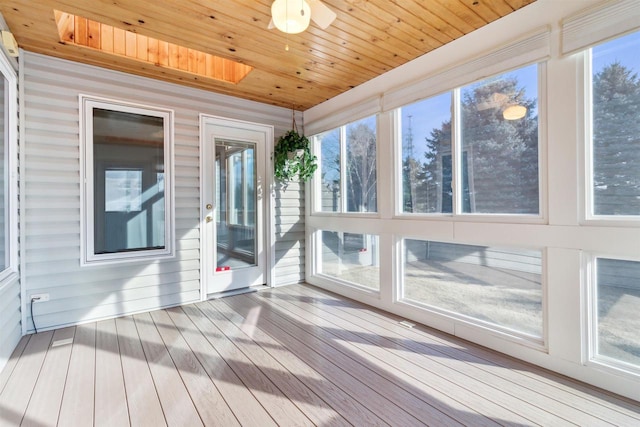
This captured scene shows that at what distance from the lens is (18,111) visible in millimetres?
2686

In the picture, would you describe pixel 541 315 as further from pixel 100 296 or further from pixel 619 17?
pixel 100 296

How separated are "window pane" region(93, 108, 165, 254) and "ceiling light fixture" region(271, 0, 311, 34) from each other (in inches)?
85.6

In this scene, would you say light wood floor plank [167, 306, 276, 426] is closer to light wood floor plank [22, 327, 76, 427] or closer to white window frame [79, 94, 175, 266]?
light wood floor plank [22, 327, 76, 427]

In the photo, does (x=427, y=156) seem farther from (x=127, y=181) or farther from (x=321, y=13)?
(x=127, y=181)

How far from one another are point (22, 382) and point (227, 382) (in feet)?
4.40

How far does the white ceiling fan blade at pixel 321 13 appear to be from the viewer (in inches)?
76.1

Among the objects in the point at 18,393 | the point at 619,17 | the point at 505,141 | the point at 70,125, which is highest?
the point at 619,17

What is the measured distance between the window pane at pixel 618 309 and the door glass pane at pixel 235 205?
3.47 meters

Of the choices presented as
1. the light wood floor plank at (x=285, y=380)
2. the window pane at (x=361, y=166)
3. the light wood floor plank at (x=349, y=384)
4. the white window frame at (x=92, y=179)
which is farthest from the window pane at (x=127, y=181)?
the window pane at (x=361, y=166)

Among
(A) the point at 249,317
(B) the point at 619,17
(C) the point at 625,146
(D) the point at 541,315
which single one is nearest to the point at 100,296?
(A) the point at 249,317

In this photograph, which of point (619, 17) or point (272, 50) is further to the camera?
point (272, 50)

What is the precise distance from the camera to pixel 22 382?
2.05m

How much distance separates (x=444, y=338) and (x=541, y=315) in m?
0.75

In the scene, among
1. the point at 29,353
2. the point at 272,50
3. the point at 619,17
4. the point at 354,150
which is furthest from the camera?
the point at 354,150
